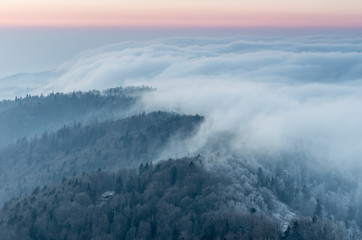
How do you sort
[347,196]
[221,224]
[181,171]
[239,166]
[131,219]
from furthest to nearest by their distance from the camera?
1. [347,196]
2. [239,166]
3. [181,171]
4. [131,219]
5. [221,224]

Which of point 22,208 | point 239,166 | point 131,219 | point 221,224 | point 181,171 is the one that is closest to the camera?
point 221,224

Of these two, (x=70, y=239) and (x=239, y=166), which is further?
(x=239, y=166)

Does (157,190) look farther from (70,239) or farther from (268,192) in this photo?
(268,192)

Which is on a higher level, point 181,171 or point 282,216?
point 181,171

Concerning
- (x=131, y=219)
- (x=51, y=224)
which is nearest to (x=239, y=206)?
(x=131, y=219)

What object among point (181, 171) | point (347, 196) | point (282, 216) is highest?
point (181, 171)

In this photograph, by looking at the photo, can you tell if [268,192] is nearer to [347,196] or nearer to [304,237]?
[304,237]

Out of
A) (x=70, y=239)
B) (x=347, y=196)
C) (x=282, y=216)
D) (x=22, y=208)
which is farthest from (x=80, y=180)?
(x=347, y=196)
